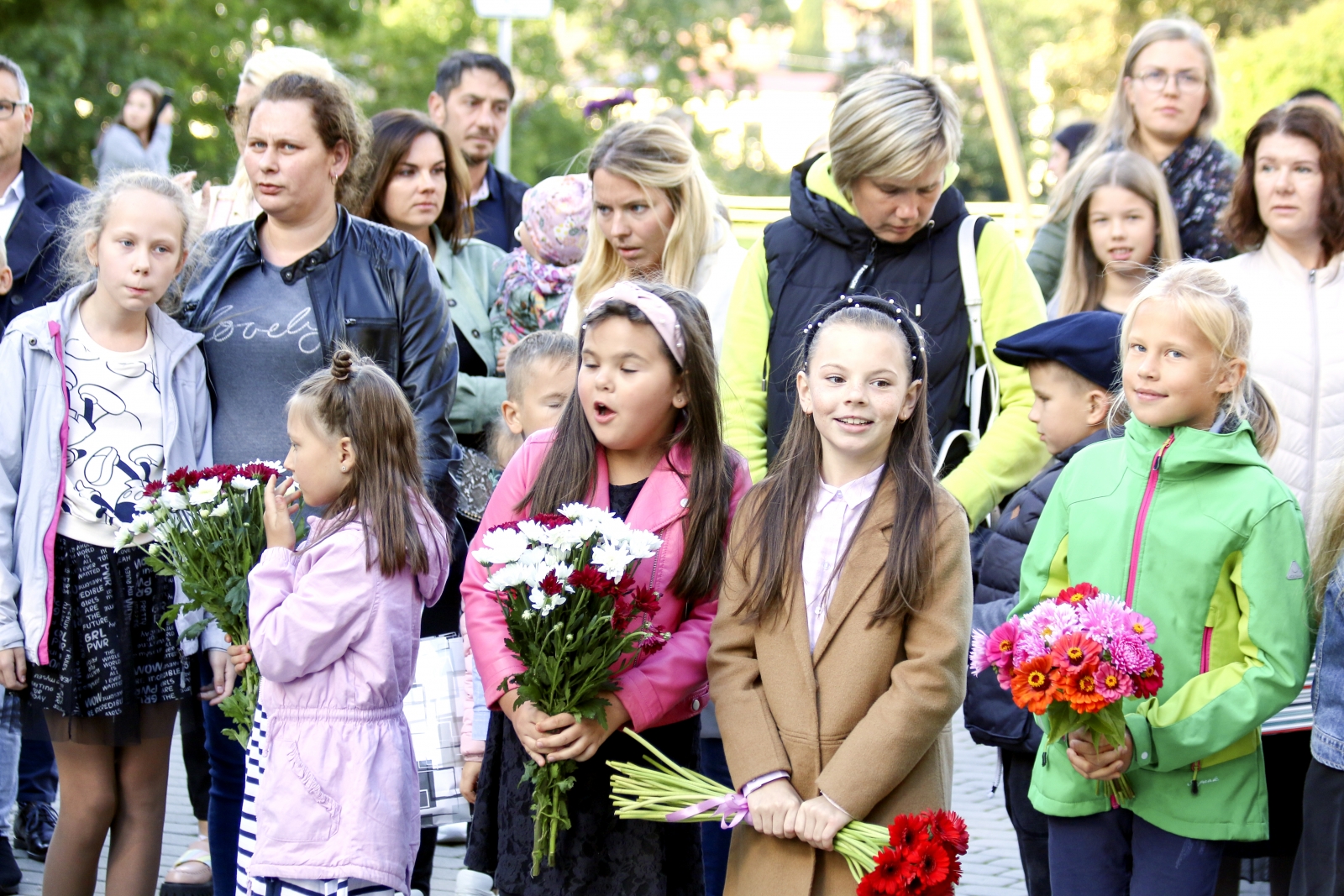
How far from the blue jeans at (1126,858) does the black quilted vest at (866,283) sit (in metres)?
1.26

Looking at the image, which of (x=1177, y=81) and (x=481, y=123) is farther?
(x=481, y=123)

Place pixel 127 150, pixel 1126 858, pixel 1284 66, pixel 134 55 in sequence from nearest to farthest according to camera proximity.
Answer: pixel 1126 858, pixel 127 150, pixel 134 55, pixel 1284 66

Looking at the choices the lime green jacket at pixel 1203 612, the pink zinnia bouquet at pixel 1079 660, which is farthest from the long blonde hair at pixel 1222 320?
the pink zinnia bouquet at pixel 1079 660

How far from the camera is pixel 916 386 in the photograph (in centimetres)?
341

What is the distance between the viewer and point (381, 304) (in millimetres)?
4316

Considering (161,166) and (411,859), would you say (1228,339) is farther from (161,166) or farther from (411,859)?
(161,166)

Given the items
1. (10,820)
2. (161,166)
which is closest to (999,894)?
(10,820)

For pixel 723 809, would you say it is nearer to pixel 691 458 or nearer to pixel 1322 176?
pixel 691 458

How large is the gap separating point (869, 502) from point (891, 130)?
1193 millimetres

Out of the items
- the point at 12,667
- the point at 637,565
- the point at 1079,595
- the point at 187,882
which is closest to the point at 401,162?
the point at 12,667

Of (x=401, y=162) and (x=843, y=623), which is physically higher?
(x=401, y=162)

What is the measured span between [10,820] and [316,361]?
2.59 m

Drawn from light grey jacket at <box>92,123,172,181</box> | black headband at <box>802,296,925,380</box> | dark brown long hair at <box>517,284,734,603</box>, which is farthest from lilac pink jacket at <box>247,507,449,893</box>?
light grey jacket at <box>92,123,172,181</box>

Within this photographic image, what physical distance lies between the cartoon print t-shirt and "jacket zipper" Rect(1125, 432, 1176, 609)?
2654 millimetres
